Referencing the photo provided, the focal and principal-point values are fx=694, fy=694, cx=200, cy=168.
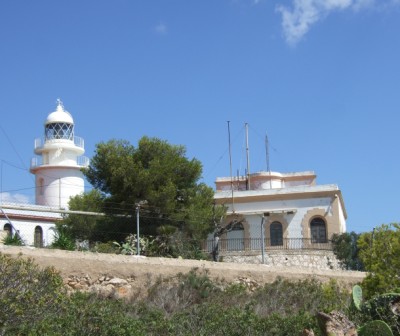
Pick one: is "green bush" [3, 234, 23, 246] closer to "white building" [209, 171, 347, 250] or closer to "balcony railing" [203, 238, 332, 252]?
"balcony railing" [203, 238, 332, 252]

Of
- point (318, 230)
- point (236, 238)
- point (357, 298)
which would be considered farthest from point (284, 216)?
point (357, 298)

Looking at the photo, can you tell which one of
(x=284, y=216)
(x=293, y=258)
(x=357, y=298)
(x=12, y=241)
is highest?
(x=284, y=216)

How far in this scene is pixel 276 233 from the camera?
3005cm

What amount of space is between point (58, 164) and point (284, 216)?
14788 mm

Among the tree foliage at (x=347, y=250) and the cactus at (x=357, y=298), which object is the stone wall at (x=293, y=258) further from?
the cactus at (x=357, y=298)

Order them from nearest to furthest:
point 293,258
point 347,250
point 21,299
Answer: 1. point 21,299
2. point 347,250
3. point 293,258

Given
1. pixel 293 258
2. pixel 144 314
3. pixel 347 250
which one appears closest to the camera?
pixel 144 314

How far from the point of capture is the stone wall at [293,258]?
2767cm

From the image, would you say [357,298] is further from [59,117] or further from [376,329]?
[59,117]

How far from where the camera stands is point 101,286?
17391 mm

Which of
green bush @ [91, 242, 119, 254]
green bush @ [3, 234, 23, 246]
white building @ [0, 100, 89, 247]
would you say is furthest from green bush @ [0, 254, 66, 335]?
white building @ [0, 100, 89, 247]

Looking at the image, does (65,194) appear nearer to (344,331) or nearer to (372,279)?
(372,279)

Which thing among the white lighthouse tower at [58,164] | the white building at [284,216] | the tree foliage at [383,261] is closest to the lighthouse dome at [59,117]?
the white lighthouse tower at [58,164]

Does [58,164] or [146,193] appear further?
[58,164]
